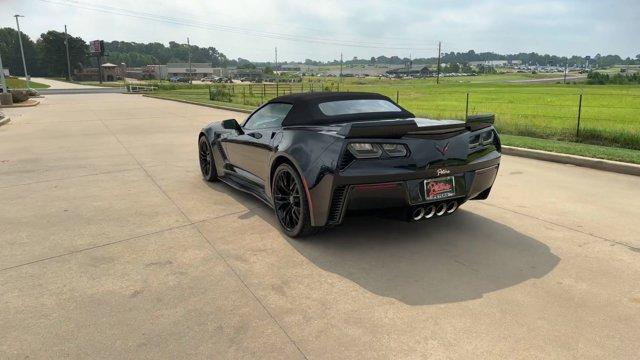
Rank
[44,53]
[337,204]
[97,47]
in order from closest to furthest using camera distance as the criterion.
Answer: [337,204] → [97,47] → [44,53]

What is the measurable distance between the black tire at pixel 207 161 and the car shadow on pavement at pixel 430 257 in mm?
2014

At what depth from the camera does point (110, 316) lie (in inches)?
116

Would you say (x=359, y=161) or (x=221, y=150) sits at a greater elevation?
(x=359, y=161)

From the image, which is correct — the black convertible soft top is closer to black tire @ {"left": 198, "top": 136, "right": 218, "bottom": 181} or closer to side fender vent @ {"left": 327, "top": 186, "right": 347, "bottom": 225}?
side fender vent @ {"left": 327, "top": 186, "right": 347, "bottom": 225}

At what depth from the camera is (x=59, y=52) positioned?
122 meters

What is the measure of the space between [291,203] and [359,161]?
0.94 meters

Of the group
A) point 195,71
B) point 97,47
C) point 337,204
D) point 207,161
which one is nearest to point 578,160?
point 337,204

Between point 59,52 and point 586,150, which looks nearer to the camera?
point 586,150

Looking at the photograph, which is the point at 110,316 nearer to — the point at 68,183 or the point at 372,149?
the point at 372,149

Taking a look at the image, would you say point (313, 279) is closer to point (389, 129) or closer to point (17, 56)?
point (389, 129)

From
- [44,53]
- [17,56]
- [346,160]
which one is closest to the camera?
[346,160]

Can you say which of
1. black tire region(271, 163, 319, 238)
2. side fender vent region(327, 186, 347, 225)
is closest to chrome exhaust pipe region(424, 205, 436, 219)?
side fender vent region(327, 186, 347, 225)

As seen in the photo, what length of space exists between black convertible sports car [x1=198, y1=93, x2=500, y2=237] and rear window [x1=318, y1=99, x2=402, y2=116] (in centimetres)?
1

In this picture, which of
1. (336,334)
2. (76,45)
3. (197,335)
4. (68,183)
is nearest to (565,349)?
(336,334)
